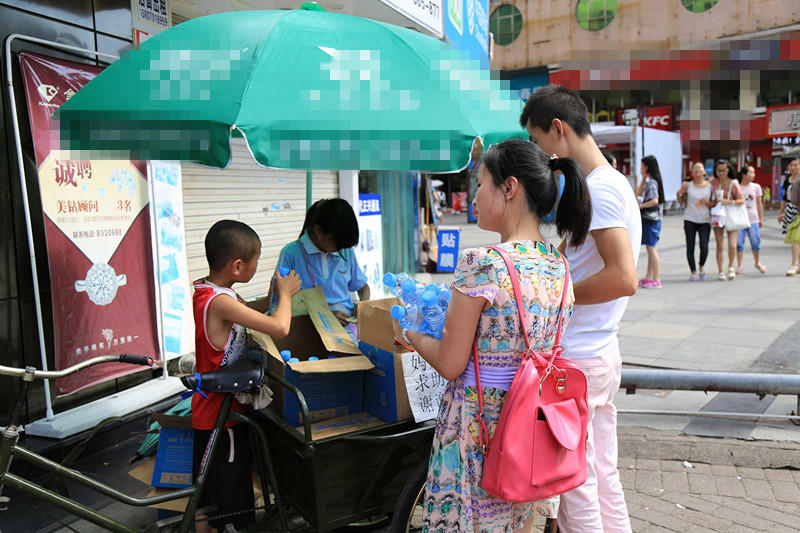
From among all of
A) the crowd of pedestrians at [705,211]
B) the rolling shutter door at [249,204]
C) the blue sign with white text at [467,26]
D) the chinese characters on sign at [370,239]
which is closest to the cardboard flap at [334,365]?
the rolling shutter door at [249,204]

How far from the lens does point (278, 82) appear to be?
2.17m

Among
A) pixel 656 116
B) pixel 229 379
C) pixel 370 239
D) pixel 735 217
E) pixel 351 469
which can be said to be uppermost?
pixel 656 116

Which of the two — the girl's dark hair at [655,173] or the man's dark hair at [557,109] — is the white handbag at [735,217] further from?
the man's dark hair at [557,109]

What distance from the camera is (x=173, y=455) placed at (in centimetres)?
274

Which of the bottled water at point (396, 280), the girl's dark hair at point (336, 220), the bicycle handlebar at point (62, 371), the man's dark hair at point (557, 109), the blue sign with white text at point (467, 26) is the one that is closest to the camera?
the bicycle handlebar at point (62, 371)

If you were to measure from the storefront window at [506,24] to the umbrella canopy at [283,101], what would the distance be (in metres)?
25.5

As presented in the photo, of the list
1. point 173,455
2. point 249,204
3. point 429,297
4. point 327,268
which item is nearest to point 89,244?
Answer: point 327,268

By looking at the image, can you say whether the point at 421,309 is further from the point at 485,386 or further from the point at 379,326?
the point at 379,326

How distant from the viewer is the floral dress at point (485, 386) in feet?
5.74

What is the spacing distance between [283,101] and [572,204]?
1.05 m

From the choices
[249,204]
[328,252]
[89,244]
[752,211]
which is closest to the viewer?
[328,252]

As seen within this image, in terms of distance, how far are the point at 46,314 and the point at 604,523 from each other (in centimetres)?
345

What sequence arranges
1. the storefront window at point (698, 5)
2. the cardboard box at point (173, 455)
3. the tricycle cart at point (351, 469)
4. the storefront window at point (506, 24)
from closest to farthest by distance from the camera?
1. the tricycle cart at point (351, 469)
2. the cardboard box at point (173, 455)
3. the storefront window at point (698, 5)
4. the storefront window at point (506, 24)

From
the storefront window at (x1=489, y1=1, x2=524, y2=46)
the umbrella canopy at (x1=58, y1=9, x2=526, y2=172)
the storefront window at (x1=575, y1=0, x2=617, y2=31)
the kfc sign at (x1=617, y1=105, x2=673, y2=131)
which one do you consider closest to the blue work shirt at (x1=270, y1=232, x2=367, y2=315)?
the umbrella canopy at (x1=58, y1=9, x2=526, y2=172)
